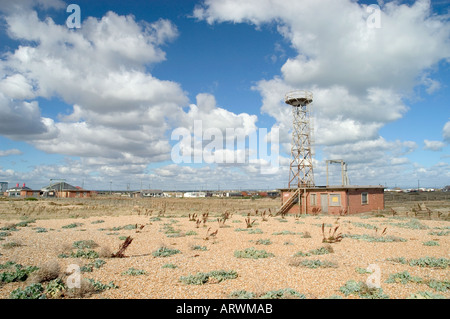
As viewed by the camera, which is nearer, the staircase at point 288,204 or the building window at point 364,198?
the building window at point 364,198

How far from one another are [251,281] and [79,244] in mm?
8973

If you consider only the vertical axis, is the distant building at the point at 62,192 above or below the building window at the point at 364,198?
below

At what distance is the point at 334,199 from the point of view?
2819 cm

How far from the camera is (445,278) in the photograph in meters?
7.83

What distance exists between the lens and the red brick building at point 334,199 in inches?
1096

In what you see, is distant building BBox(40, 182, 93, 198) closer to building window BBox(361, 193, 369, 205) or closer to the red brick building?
the red brick building

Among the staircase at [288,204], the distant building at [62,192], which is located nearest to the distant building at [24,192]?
the distant building at [62,192]

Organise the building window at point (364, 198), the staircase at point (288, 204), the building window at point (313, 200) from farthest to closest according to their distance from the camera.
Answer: the staircase at point (288, 204)
the building window at point (313, 200)
the building window at point (364, 198)

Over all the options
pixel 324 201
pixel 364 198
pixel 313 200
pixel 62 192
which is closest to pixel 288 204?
pixel 313 200

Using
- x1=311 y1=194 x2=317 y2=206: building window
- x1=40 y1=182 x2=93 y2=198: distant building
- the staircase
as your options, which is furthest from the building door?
x1=40 y1=182 x2=93 y2=198: distant building

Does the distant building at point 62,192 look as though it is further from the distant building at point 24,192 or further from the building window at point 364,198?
the building window at point 364,198

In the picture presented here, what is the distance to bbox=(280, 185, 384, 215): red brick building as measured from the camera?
91.3 ft
